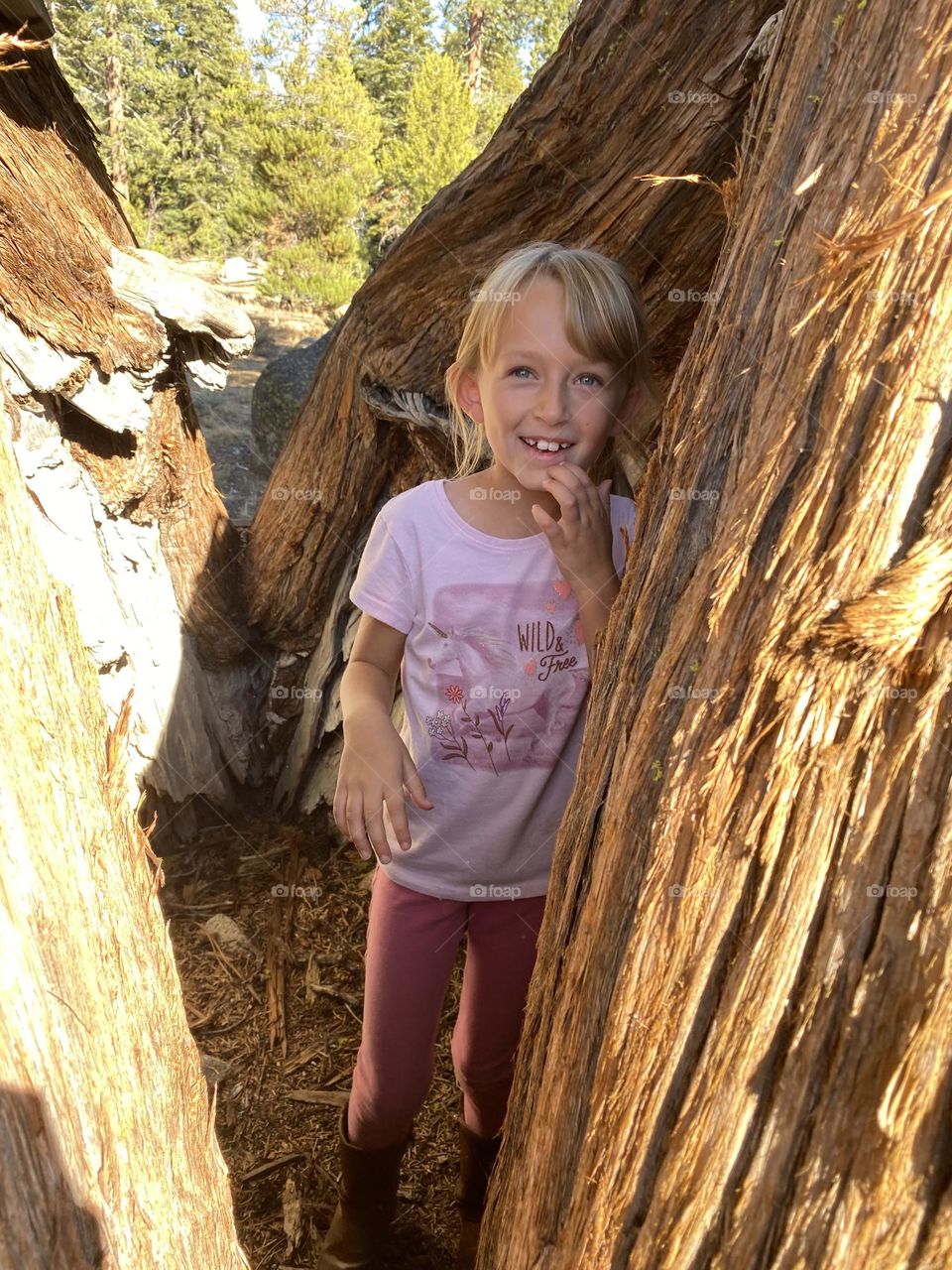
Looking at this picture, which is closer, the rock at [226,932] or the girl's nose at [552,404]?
the girl's nose at [552,404]

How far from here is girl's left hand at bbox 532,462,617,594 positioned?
1.68 meters

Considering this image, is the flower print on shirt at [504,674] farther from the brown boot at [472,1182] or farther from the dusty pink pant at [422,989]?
the brown boot at [472,1182]

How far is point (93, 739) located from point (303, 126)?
48.4 feet

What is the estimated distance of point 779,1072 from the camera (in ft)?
Answer: 3.37

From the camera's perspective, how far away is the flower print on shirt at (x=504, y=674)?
Result: 184cm

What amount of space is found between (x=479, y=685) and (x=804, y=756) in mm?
914

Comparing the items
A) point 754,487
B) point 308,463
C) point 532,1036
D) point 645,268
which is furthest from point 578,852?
point 308,463

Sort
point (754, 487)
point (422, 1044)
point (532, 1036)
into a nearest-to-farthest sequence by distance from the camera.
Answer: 1. point (754, 487)
2. point (532, 1036)
3. point (422, 1044)

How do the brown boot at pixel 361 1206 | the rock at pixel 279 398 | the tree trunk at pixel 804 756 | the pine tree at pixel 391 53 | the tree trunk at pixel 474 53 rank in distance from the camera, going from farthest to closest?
the pine tree at pixel 391 53 → the tree trunk at pixel 474 53 → the rock at pixel 279 398 → the brown boot at pixel 361 1206 → the tree trunk at pixel 804 756

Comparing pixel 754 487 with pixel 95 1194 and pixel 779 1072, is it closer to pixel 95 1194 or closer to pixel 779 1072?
pixel 779 1072

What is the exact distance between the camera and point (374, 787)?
1686 millimetres

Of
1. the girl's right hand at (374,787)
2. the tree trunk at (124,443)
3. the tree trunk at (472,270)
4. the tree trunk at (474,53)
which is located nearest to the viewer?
the girl's right hand at (374,787)

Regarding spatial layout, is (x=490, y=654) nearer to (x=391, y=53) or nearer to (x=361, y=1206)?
(x=361, y=1206)

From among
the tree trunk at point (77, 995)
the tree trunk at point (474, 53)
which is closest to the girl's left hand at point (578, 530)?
the tree trunk at point (77, 995)
